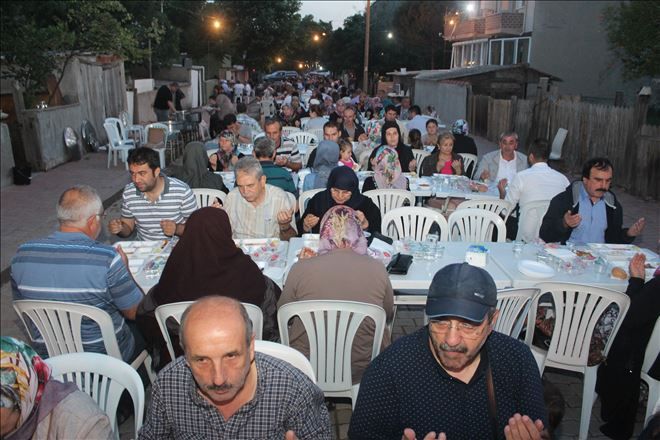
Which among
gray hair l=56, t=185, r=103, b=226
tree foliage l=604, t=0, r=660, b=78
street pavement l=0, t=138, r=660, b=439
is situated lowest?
street pavement l=0, t=138, r=660, b=439

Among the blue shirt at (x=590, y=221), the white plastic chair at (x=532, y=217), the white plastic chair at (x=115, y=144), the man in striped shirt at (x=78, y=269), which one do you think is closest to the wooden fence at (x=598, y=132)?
the white plastic chair at (x=532, y=217)

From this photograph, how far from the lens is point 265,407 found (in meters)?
2.24

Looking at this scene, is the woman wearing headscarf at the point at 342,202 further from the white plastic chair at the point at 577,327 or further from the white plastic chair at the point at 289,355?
the white plastic chair at the point at 289,355

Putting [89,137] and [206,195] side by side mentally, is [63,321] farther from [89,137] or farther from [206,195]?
[89,137]

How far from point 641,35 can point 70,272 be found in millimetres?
17716

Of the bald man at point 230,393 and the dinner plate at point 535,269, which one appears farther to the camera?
the dinner plate at point 535,269

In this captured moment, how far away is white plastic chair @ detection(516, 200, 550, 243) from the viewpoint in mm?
5758

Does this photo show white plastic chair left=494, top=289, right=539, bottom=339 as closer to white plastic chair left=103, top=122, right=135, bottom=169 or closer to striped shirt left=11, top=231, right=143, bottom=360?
striped shirt left=11, top=231, right=143, bottom=360

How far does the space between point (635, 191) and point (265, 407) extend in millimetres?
10976

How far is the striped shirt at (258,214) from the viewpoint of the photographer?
5.32m

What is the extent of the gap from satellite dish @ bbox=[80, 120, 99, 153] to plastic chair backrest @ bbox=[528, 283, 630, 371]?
1406cm

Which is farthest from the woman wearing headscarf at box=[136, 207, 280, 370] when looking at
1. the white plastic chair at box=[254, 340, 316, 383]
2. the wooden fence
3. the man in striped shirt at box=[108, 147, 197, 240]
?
the wooden fence

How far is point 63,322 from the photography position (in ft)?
11.1

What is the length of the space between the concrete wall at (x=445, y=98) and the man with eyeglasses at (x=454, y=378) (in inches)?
822
